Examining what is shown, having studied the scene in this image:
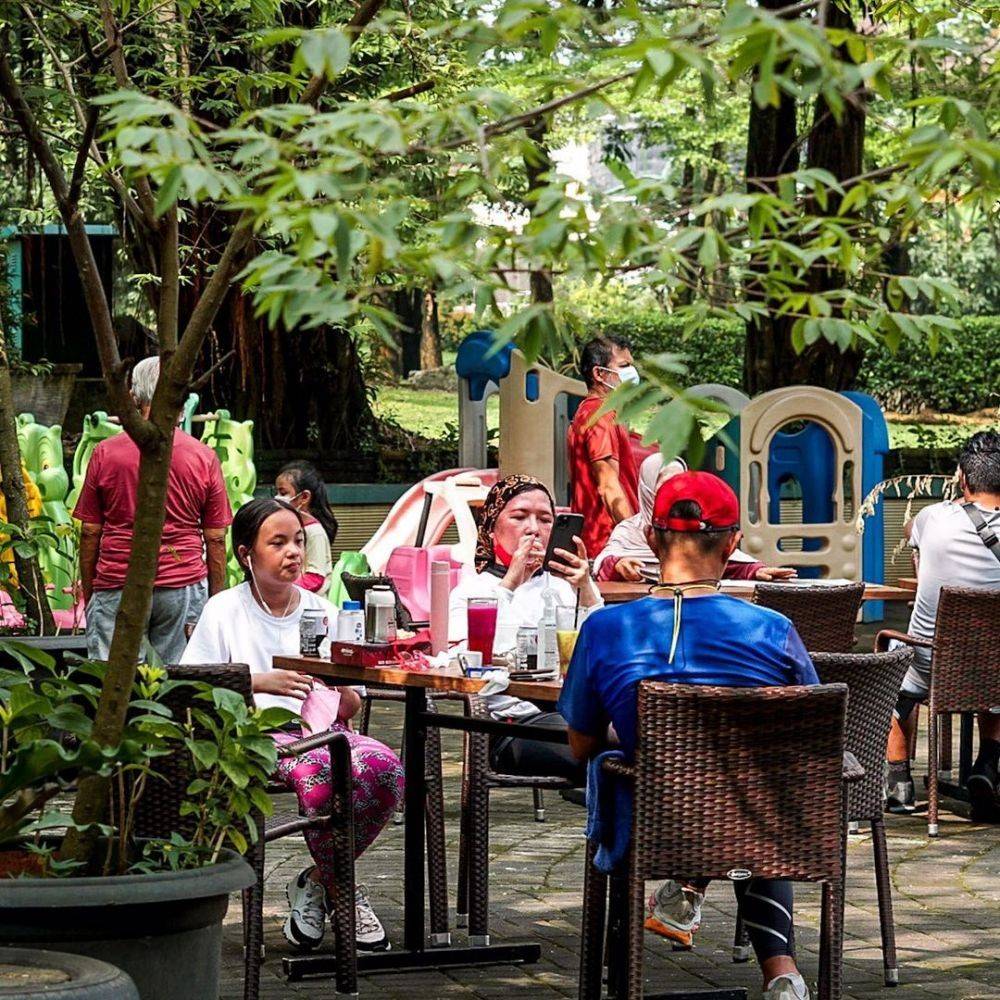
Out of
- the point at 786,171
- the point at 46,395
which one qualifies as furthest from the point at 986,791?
the point at 46,395

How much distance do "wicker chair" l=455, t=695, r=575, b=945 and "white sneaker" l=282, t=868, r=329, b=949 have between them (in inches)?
18.6

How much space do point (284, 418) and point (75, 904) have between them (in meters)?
14.1

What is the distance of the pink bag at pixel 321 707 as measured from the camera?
20.9 ft

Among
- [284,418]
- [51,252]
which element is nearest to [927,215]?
[284,418]

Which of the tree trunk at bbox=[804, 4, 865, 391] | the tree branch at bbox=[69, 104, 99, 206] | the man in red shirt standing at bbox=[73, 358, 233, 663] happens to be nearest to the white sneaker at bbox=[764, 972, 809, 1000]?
the tree branch at bbox=[69, 104, 99, 206]

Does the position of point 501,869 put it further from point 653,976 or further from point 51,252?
point 51,252

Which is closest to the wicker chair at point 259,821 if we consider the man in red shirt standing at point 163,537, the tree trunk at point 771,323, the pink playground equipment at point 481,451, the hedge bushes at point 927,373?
the man in red shirt standing at point 163,537

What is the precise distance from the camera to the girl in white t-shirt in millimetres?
5980

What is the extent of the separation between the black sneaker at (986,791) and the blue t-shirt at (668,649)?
12.5 ft

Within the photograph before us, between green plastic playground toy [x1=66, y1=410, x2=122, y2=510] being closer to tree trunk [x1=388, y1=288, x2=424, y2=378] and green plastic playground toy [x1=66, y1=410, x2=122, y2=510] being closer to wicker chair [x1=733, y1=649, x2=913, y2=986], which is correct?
wicker chair [x1=733, y1=649, x2=913, y2=986]

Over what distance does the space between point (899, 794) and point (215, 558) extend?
3.15 meters

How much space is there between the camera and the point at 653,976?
5992 mm

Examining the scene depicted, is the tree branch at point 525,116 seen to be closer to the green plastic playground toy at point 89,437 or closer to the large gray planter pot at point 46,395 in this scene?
the green plastic playground toy at point 89,437

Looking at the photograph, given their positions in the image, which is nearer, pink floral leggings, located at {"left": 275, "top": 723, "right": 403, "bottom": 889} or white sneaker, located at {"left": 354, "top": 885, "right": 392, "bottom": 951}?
pink floral leggings, located at {"left": 275, "top": 723, "right": 403, "bottom": 889}
